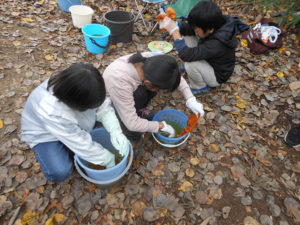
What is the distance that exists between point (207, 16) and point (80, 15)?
7.67 ft

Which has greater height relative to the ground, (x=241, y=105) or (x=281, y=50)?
(x=281, y=50)

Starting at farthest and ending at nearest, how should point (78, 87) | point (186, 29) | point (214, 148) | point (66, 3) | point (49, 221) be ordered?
point (66, 3) < point (186, 29) < point (214, 148) < point (49, 221) < point (78, 87)

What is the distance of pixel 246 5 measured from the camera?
4.29 metres

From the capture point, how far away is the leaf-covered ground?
181 cm

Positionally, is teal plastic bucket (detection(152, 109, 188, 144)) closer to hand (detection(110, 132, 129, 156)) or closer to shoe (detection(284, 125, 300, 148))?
hand (detection(110, 132, 129, 156))

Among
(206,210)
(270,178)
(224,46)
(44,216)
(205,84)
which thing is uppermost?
(224,46)

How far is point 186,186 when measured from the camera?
78.7 inches

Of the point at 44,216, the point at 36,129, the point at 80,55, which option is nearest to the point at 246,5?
the point at 80,55

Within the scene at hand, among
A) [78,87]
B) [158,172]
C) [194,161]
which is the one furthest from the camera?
[194,161]

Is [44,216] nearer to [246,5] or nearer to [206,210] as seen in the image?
[206,210]

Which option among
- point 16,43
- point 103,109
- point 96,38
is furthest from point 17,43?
point 103,109

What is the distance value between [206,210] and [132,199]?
0.73m

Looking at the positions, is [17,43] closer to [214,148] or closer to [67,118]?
[67,118]

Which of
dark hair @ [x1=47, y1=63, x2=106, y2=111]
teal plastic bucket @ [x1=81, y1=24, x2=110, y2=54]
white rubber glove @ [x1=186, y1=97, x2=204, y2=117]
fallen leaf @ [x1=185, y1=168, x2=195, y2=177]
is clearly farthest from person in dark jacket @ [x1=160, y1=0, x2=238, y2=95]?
dark hair @ [x1=47, y1=63, x2=106, y2=111]
